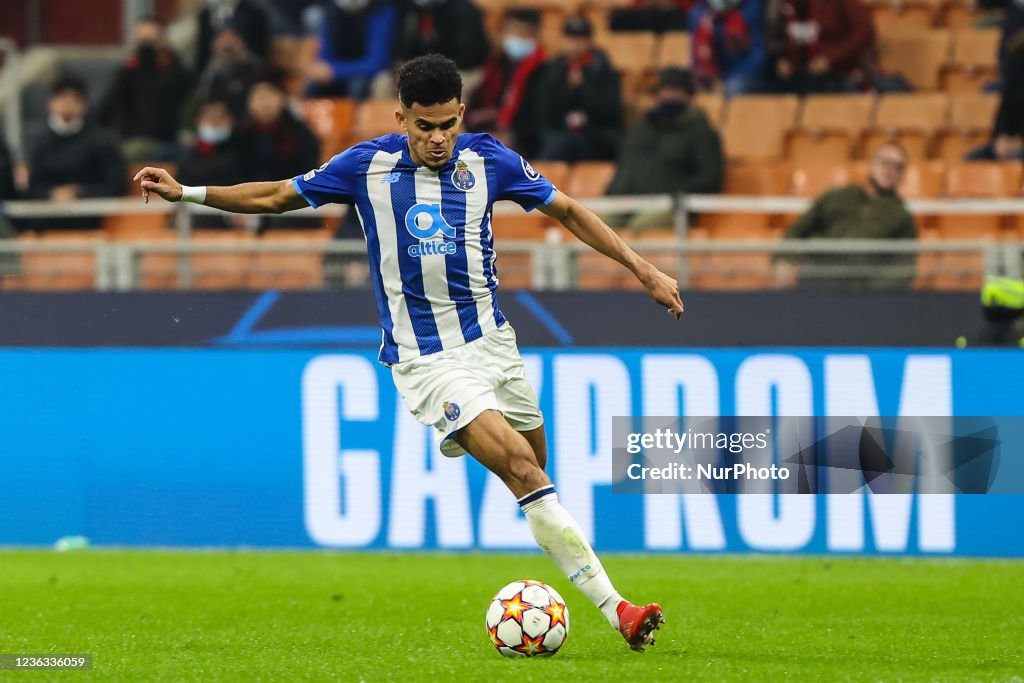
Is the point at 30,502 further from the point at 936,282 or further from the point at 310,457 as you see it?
the point at 936,282

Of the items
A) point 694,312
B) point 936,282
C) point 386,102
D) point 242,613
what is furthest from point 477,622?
point 386,102

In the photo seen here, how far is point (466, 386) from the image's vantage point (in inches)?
259

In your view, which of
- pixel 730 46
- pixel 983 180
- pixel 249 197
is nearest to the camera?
pixel 249 197

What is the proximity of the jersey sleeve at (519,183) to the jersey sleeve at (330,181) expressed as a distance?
541mm

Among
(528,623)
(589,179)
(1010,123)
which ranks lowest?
(528,623)

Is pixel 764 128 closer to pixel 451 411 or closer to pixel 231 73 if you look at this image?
pixel 231 73

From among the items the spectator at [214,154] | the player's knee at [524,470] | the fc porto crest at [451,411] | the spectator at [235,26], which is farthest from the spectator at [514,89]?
the player's knee at [524,470]

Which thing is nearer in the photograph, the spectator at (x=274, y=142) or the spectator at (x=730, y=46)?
the spectator at (x=274, y=142)

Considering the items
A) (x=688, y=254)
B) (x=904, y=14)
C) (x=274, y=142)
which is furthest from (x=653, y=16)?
(x=688, y=254)

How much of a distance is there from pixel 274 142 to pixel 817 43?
440 centimetres

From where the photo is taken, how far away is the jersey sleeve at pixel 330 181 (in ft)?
22.1

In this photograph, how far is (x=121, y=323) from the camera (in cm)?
1139

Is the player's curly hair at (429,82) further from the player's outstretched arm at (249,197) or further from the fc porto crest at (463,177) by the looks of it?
the player's outstretched arm at (249,197)

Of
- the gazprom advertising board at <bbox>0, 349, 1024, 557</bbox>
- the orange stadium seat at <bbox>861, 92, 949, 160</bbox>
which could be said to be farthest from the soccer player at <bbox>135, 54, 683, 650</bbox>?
the orange stadium seat at <bbox>861, 92, 949, 160</bbox>
